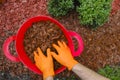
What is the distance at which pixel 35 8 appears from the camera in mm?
4723

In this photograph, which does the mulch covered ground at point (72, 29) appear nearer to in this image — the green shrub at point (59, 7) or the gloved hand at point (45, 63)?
the green shrub at point (59, 7)

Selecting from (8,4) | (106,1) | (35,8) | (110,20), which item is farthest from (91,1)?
(8,4)

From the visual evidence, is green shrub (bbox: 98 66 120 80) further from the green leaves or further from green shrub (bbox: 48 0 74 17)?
green shrub (bbox: 48 0 74 17)

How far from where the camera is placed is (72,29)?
182 inches

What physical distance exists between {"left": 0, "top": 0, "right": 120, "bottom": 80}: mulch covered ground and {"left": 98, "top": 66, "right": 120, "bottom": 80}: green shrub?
79 millimetres

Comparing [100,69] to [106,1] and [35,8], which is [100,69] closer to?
[106,1]

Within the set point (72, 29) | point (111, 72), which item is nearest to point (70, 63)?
point (111, 72)

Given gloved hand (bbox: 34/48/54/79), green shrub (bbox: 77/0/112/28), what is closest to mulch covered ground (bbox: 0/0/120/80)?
green shrub (bbox: 77/0/112/28)

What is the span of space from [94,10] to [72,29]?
446 mm

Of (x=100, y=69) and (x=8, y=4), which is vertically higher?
(x=8, y=4)

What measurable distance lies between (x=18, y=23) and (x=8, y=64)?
22.8 inches

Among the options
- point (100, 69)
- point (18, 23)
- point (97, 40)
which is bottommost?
point (100, 69)

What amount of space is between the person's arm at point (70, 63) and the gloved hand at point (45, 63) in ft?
0.24

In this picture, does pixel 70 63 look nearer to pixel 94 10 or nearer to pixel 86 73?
pixel 86 73
